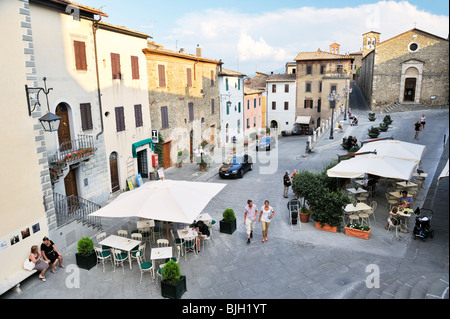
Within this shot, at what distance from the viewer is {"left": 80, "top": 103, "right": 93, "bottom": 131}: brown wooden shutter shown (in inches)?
582

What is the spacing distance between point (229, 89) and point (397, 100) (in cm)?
2269

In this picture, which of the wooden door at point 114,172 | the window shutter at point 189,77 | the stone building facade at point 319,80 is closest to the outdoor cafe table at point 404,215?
the wooden door at point 114,172

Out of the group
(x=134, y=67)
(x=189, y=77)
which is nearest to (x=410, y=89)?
(x=189, y=77)

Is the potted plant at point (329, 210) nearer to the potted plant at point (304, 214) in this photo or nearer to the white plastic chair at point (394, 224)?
the potted plant at point (304, 214)

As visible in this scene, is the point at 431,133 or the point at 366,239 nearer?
the point at 366,239

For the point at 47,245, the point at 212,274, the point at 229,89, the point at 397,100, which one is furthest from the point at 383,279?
the point at 397,100

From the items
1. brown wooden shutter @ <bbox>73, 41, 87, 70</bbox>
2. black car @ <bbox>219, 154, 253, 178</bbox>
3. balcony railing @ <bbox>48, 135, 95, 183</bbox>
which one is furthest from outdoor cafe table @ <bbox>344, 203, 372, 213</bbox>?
brown wooden shutter @ <bbox>73, 41, 87, 70</bbox>

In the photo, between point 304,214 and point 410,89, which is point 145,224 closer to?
point 304,214

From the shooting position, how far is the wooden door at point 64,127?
13710mm

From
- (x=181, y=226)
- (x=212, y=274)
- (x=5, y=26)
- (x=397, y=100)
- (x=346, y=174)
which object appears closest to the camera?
(x=5, y=26)

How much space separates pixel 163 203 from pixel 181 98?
50.3 ft

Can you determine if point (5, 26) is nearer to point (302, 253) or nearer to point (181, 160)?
point (302, 253)

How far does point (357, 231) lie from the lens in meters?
11.2

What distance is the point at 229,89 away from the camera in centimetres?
Answer: 3347
